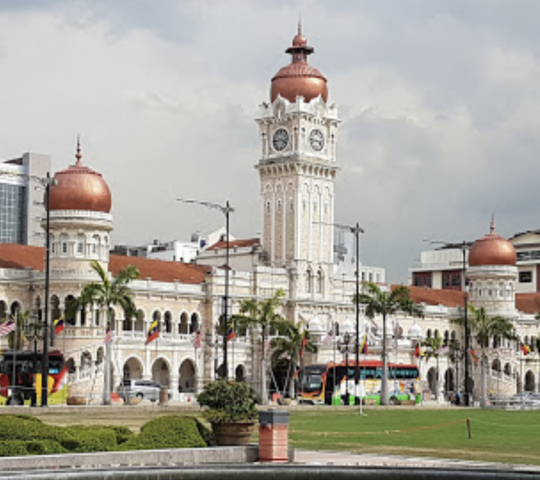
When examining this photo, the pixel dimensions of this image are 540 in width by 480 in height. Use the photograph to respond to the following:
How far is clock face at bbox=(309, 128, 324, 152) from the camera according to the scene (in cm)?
10438

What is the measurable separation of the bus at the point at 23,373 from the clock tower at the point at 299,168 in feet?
123

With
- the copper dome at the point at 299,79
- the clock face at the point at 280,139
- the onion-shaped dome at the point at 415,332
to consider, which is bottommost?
the onion-shaped dome at the point at 415,332

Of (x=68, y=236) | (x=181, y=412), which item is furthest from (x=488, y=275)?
(x=181, y=412)

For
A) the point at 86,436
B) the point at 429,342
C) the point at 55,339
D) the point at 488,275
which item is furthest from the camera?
the point at 488,275

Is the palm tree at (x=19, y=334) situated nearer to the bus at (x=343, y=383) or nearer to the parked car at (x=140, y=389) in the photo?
the parked car at (x=140, y=389)

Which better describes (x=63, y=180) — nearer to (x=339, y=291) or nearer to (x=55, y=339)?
(x=55, y=339)

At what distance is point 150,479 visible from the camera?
23781 millimetres

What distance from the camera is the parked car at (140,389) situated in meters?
77.2

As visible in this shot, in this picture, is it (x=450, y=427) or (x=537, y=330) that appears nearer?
(x=450, y=427)

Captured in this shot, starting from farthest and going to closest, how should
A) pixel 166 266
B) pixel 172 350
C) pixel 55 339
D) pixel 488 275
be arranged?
pixel 488 275 < pixel 166 266 < pixel 172 350 < pixel 55 339

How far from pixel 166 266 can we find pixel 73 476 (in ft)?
254

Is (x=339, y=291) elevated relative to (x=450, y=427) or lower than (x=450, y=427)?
elevated

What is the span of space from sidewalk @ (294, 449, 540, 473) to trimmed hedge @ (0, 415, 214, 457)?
2725 mm

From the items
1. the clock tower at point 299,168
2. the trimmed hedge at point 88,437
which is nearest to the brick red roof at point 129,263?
the clock tower at point 299,168
